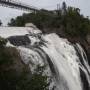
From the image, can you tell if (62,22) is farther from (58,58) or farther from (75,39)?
(58,58)

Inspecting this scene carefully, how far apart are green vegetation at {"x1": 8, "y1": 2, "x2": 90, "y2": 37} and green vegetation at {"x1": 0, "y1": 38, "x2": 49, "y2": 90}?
15.3 metres

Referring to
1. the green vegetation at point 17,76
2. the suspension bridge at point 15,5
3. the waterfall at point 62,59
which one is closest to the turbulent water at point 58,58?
the waterfall at point 62,59

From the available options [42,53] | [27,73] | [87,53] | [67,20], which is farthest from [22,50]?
[67,20]

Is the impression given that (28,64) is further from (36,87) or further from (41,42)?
(41,42)

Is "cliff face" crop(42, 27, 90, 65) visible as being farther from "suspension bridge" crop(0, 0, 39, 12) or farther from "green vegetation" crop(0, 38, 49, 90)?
"green vegetation" crop(0, 38, 49, 90)

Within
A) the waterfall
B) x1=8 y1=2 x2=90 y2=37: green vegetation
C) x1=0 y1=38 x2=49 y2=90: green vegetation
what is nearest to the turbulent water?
the waterfall

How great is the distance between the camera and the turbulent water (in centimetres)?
2365

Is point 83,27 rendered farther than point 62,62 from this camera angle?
Yes

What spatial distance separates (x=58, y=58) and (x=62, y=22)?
40.8ft

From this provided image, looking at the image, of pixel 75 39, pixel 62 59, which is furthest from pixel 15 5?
pixel 62 59

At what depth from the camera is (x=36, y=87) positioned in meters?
19.3

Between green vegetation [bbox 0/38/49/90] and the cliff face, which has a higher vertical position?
green vegetation [bbox 0/38/49/90]

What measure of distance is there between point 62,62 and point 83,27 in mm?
12756

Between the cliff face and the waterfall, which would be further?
the cliff face
